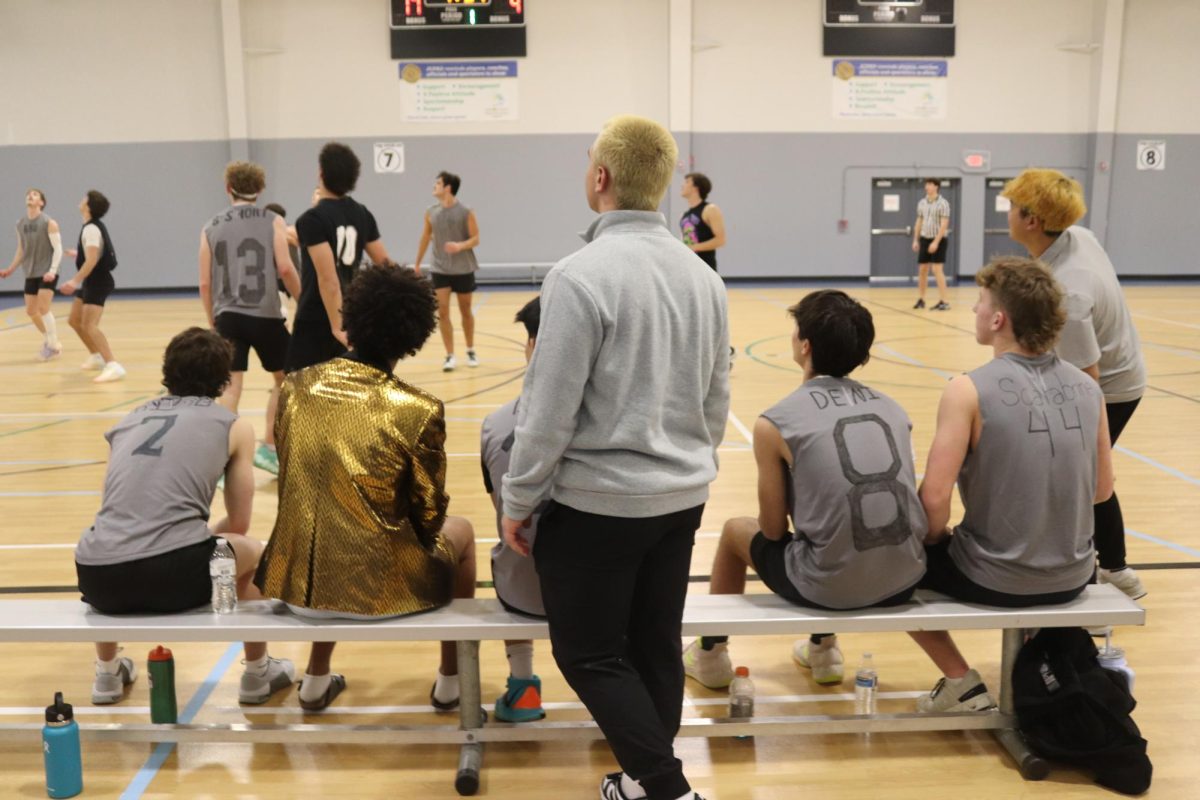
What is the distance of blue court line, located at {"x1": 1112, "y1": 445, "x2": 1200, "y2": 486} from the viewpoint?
20.3ft

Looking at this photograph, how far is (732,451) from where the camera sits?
694 cm

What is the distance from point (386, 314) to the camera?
2.99 meters

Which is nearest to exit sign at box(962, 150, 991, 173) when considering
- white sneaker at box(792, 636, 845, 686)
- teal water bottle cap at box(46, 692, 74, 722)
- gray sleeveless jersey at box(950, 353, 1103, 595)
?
white sneaker at box(792, 636, 845, 686)

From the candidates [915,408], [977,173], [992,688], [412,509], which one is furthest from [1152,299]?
[412,509]

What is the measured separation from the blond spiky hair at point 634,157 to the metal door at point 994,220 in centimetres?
1785

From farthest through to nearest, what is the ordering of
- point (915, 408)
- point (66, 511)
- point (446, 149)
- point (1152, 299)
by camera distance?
point (446, 149)
point (1152, 299)
point (915, 408)
point (66, 511)

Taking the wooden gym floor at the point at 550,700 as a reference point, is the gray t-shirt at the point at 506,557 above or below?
above

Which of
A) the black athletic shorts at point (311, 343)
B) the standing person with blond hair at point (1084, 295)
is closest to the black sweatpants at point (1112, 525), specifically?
the standing person with blond hair at point (1084, 295)

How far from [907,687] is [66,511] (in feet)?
14.1

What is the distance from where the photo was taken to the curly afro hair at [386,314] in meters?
2.99

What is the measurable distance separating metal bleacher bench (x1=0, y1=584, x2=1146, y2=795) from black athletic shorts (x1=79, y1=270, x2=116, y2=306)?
7.30m

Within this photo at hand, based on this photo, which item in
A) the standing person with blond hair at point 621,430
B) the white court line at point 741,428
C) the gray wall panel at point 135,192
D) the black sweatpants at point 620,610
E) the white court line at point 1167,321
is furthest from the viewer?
the gray wall panel at point 135,192

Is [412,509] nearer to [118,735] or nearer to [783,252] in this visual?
[118,735]

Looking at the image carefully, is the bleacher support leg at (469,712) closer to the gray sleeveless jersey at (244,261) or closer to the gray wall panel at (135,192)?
the gray sleeveless jersey at (244,261)
